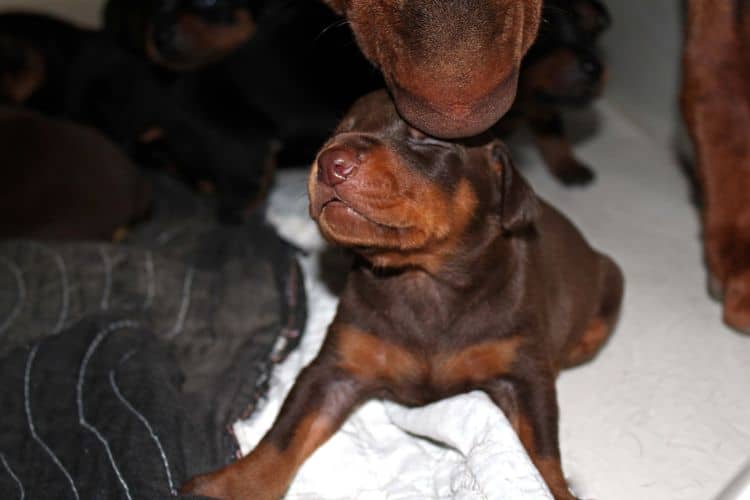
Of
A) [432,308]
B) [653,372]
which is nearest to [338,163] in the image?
[432,308]

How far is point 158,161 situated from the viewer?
5.04 metres

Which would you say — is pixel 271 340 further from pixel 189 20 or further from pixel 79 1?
pixel 79 1

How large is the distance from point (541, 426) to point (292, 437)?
68 cm

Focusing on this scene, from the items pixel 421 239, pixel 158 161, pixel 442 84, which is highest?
pixel 442 84

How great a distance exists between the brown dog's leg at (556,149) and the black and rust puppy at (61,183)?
1.83 metres

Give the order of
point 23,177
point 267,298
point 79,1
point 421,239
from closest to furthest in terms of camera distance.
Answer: point 421,239 → point 267,298 → point 23,177 → point 79,1

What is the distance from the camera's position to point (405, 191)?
2.33m

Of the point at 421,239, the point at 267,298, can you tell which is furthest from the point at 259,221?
the point at 421,239

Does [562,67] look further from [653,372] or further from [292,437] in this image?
[292,437]

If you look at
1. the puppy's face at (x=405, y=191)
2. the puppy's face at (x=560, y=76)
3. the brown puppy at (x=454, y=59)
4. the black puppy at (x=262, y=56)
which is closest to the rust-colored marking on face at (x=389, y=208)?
the puppy's face at (x=405, y=191)

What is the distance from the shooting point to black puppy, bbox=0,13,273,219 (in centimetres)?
452

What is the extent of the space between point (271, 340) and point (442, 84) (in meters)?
1.46

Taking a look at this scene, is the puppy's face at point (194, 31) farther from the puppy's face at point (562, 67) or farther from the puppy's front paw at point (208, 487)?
the puppy's front paw at point (208, 487)

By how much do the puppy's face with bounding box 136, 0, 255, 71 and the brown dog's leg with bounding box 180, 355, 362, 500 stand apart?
91.4 inches
